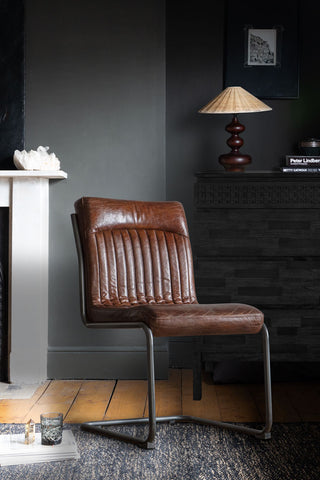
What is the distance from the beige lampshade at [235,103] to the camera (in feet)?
10.9

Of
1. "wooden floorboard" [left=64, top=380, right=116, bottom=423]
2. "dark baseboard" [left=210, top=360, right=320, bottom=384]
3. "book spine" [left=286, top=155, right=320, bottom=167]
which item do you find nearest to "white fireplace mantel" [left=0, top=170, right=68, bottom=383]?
"wooden floorboard" [left=64, top=380, right=116, bottom=423]

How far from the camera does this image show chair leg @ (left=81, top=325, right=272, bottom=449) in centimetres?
228

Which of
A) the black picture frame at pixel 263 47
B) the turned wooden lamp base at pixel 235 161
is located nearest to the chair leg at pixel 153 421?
the turned wooden lamp base at pixel 235 161

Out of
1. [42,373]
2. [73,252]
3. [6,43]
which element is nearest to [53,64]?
[6,43]

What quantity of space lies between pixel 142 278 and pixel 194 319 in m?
0.53

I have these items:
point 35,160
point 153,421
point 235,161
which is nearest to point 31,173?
point 35,160

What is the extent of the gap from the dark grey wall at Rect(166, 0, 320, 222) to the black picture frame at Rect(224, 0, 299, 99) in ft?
0.19

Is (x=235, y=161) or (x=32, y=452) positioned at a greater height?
(x=235, y=161)

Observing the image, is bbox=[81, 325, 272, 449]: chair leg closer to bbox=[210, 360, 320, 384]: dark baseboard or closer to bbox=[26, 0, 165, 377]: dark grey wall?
bbox=[210, 360, 320, 384]: dark baseboard

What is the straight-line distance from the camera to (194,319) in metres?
2.32

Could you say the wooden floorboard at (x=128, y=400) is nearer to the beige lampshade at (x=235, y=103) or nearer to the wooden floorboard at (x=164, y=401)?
the wooden floorboard at (x=164, y=401)

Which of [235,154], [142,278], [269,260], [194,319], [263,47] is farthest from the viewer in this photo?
[263,47]

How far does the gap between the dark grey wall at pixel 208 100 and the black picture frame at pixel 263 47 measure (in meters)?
0.06

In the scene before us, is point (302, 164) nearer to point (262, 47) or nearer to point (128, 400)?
point (262, 47)
